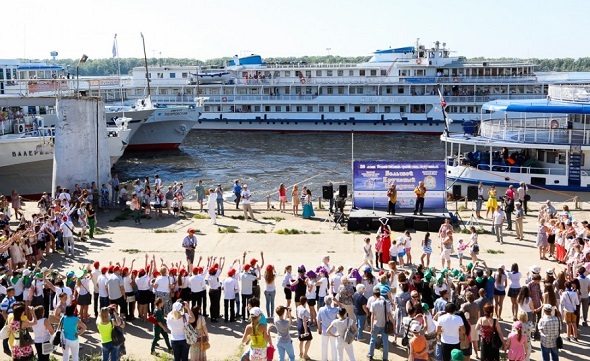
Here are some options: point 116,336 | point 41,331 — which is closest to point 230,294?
point 116,336

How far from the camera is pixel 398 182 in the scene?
74.8 feet

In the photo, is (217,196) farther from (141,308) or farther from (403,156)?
(403,156)

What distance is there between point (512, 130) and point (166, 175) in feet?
70.7

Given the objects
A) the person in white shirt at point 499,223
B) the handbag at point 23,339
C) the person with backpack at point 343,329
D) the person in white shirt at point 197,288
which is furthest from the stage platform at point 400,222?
the handbag at point 23,339

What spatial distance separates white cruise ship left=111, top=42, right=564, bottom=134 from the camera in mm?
63219

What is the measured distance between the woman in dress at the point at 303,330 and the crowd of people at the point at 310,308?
A: 0.07 ft

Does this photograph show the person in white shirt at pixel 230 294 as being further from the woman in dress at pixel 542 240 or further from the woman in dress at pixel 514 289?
the woman in dress at pixel 542 240

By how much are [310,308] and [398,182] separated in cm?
1064

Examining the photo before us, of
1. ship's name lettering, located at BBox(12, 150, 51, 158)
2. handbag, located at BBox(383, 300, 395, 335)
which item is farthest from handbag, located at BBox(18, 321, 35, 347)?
ship's name lettering, located at BBox(12, 150, 51, 158)

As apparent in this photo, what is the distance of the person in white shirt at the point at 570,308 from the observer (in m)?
12.0

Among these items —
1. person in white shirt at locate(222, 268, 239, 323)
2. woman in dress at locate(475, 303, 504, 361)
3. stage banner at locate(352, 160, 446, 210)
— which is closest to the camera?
woman in dress at locate(475, 303, 504, 361)

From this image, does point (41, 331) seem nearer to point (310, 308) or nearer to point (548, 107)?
point (310, 308)

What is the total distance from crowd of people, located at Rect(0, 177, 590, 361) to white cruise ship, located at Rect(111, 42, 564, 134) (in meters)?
48.1

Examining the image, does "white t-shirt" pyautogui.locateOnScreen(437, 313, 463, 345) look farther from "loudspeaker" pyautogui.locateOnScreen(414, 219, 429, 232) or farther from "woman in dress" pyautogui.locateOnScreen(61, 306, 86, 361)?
"loudspeaker" pyautogui.locateOnScreen(414, 219, 429, 232)
